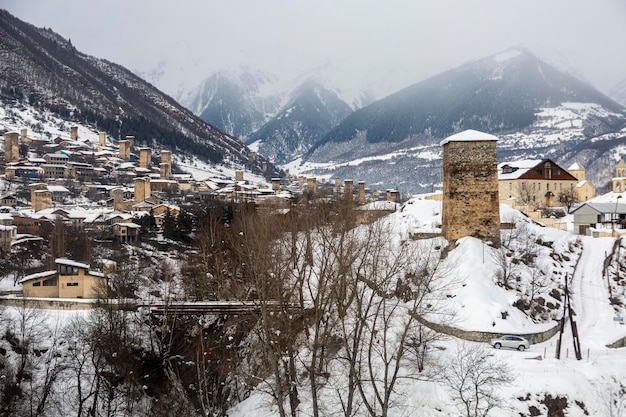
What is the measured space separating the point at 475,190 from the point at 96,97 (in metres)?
125

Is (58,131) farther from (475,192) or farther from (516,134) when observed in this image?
(516,134)

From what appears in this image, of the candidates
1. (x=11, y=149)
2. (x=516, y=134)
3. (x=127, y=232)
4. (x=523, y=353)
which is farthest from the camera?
(x=516, y=134)

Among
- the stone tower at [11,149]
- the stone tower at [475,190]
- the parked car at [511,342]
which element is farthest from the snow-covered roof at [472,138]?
the stone tower at [11,149]

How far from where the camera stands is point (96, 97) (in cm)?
13350

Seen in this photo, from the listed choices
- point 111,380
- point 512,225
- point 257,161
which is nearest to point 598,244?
point 512,225

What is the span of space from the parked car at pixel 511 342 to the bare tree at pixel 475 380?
189 centimetres

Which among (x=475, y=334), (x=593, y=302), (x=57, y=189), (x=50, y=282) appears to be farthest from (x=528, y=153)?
(x=50, y=282)

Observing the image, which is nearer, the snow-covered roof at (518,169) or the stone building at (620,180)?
the snow-covered roof at (518,169)

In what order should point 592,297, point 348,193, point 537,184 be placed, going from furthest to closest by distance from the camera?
point 537,184, point 348,193, point 592,297

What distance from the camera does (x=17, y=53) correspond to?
5295 inches

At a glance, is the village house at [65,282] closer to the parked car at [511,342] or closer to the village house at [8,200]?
the parked car at [511,342]

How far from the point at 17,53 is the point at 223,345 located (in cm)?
13831

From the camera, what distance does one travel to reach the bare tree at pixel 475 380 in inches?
666

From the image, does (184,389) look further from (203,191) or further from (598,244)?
(203,191)
